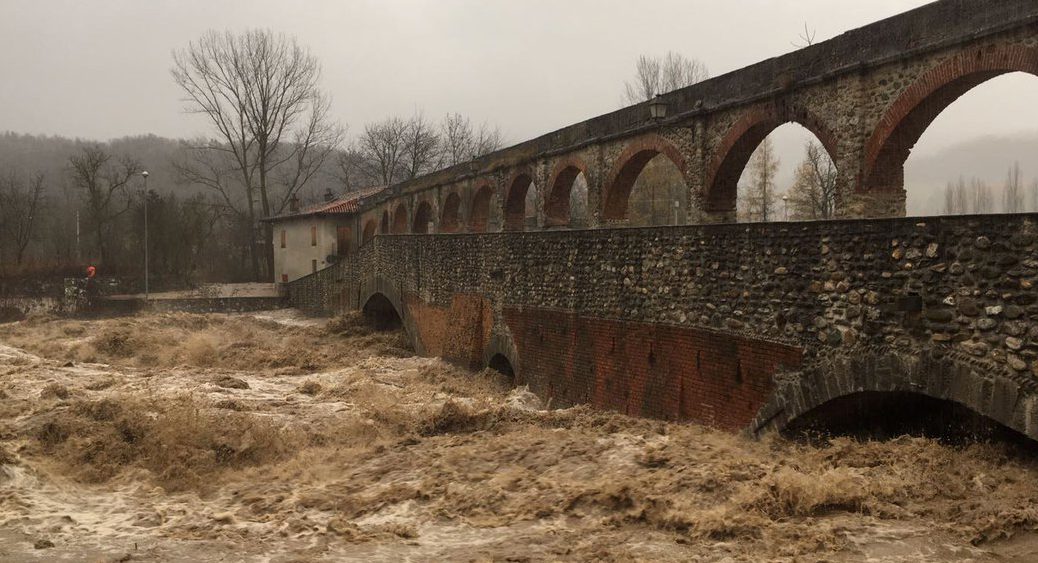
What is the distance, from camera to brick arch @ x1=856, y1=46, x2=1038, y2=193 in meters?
10.2

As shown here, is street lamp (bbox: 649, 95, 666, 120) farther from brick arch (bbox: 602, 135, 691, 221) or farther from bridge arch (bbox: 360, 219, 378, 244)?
bridge arch (bbox: 360, 219, 378, 244)

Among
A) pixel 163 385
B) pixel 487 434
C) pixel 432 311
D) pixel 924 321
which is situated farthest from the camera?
pixel 432 311

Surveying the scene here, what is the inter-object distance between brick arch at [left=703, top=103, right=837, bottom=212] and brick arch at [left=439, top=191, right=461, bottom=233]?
49.8 feet

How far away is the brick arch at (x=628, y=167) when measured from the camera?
16.9 meters

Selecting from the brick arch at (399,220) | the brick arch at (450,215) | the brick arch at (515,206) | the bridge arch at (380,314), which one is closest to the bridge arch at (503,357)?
the bridge arch at (380,314)

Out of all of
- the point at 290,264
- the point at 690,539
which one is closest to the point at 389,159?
the point at 290,264

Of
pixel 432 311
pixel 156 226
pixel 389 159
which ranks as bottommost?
pixel 432 311

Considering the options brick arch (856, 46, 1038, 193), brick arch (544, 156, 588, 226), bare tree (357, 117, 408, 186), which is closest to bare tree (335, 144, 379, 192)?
bare tree (357, 117, 408, 186)

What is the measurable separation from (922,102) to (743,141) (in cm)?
381

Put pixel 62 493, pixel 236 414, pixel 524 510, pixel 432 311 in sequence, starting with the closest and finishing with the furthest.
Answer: pixel 524 510
pixel 62 493
pixel 236 414
pixel 432 311

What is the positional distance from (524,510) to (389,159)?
148 ft

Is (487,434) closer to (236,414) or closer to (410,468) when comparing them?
(410,468)

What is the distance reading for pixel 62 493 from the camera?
8703 millimetres

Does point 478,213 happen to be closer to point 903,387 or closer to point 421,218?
point 421,218
